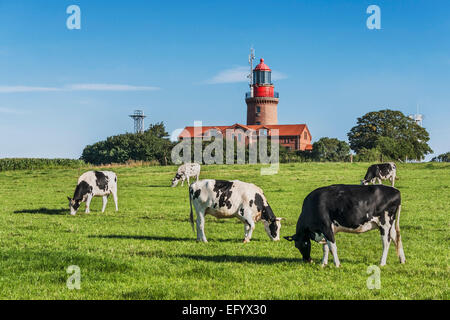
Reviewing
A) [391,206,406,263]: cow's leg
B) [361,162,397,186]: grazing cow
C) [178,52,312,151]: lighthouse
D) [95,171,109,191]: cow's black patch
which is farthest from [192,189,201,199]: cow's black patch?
[178,52,312,151]: lighthouse

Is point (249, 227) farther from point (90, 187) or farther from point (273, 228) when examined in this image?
point (90, 187)

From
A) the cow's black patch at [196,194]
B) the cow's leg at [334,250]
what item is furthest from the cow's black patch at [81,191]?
the cow's leg at [334,250]

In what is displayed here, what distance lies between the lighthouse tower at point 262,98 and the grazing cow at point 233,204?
91682 millimetres

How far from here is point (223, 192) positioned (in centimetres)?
1248

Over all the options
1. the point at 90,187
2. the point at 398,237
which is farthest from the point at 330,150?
the point at 398,237

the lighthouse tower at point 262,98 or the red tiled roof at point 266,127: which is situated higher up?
the lighthouse tower at point 262,98

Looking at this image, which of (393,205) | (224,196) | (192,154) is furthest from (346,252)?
(192,154)

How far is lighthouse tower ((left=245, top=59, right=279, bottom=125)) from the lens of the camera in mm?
103438

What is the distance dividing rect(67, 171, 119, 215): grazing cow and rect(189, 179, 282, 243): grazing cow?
780cm

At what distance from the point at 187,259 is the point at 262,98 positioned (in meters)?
94.4

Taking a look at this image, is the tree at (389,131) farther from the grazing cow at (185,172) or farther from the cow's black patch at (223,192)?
the cow's black patch at (223,192)

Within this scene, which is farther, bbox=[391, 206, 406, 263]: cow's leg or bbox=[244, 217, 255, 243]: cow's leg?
bbox=[244, 217, 255, 243]: cow's leg

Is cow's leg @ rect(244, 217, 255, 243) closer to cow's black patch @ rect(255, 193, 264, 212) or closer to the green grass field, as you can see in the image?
the green grass field

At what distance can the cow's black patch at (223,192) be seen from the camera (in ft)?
40.7
